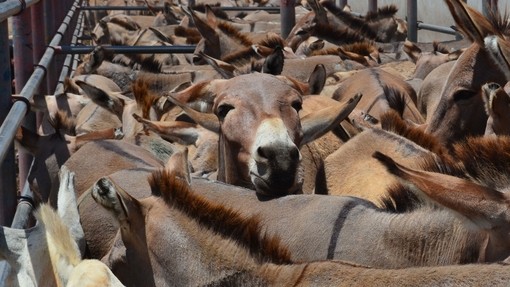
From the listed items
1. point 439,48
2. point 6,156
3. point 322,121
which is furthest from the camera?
point 439,48

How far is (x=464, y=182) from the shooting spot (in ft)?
9.76

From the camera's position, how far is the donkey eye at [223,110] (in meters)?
4.56

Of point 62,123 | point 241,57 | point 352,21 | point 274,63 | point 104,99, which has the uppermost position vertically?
point 274,63

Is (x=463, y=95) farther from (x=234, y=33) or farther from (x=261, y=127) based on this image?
(x=234, y=33)

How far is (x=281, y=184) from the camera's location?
4078 mm

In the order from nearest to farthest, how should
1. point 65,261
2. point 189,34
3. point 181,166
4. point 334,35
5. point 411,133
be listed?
point 65,261 → point 181,166 → point 411,133 → point 334,35 → point 189,34

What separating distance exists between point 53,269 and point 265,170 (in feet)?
4.95

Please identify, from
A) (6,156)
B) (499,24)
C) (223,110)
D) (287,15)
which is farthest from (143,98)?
(287,15)

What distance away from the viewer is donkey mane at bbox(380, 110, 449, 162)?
15.4ft

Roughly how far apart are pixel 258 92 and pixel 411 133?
77 centimetres

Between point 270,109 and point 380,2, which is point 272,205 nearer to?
point 270,109

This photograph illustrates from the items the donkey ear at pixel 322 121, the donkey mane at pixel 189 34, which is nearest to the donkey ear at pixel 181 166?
the donkey ear at pixel 322 121

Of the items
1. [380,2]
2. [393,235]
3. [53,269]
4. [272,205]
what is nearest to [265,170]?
[272,205]

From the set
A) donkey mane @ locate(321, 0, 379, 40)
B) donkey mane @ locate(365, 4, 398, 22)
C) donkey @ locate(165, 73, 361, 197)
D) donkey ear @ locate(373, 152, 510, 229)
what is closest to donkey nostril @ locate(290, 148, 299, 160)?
donkey @ locate(165, 73, 361, 197)
